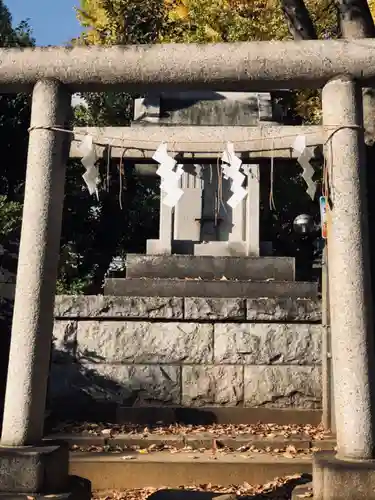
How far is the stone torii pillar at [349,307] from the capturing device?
385 cm

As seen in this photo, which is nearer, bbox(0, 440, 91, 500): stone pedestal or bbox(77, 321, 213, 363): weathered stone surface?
bbox(0, 440, 91, 500): stone pedestal

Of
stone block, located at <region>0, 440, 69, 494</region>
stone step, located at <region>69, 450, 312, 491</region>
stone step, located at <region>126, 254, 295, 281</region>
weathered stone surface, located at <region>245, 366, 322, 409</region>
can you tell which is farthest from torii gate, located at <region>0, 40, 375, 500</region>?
stone step, located at <region>126, 254, 295, 281</region>

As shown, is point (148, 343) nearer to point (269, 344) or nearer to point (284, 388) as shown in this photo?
point (269, 344)

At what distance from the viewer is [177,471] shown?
5.54 m

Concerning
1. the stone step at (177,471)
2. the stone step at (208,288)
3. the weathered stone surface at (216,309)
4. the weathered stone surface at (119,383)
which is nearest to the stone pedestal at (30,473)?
the stone step at (177,471)

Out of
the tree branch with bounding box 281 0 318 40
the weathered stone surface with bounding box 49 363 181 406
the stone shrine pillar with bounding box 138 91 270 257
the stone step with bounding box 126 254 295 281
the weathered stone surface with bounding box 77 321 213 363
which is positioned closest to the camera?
the tree branch with bounding box 281 0 318 40

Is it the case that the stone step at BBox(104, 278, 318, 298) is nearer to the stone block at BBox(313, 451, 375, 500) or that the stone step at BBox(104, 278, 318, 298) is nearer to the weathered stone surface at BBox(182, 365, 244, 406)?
the weathered stone surface at BBox(182, 365, 244, 406)

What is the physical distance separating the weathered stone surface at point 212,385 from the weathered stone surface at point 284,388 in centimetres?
14

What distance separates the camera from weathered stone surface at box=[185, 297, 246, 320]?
24.8 feet

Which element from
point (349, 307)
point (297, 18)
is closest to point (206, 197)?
point (297, 18)

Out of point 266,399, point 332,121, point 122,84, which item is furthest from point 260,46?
point 266,399

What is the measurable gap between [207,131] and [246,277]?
259cm

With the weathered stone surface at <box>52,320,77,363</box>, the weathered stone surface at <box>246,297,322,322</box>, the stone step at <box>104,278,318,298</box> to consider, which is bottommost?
the weathered stone surface at <box>52,320,77,363</box>

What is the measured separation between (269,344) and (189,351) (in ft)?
3.31
